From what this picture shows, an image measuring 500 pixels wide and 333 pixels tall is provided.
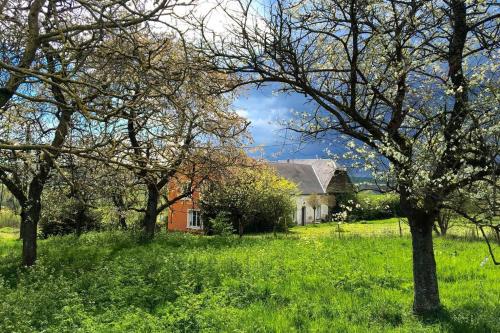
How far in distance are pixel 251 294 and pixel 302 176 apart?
157 feet

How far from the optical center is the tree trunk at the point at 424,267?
727 centimetres

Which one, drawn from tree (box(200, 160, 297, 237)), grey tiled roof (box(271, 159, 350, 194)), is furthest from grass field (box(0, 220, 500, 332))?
grey tiled roof (box(271, 159, 350, 194))

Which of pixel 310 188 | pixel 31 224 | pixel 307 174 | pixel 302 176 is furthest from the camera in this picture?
pixel 307 174

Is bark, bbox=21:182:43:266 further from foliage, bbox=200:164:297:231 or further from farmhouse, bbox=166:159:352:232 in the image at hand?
farmhouse, bbox=166:159:352:232

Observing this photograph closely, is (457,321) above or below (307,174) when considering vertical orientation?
below

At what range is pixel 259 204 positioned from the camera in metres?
33.7

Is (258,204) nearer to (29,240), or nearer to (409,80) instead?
(29,240)

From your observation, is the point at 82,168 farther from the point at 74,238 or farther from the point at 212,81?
the point at 74,238

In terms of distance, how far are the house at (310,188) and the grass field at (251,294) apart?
35.3 meters

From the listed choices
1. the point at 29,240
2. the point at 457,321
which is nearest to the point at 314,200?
the point at 29,240

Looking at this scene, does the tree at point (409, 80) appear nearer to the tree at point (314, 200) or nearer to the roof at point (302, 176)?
the tree at point (314, 200)

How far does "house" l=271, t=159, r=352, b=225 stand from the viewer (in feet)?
165

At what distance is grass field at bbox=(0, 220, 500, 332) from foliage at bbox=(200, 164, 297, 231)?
12062 millimetres

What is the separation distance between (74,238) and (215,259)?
1050cm
